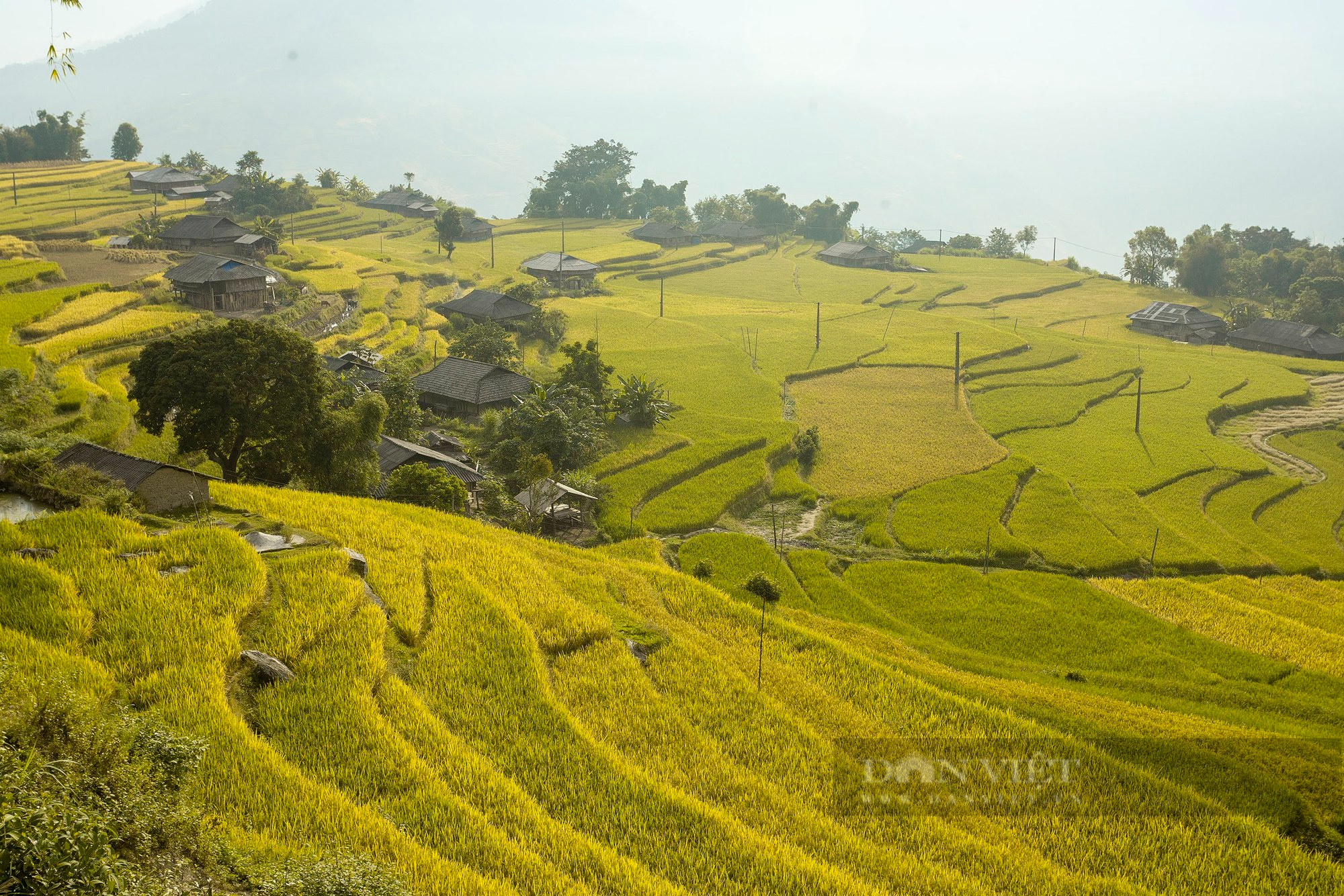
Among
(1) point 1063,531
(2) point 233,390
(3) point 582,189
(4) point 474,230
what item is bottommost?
(1) point 1063,531

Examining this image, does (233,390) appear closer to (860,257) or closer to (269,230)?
(269,230)

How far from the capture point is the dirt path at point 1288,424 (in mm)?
41469

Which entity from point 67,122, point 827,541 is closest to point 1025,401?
point 827,541

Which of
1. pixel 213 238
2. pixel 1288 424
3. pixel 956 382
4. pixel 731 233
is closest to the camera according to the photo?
pixel 1288 424

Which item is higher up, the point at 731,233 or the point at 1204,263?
the point at 731,233

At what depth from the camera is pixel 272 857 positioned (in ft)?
32.1

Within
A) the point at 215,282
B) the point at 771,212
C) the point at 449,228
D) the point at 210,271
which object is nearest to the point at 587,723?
the point at 215,282

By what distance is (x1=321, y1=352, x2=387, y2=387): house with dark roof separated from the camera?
37750mm

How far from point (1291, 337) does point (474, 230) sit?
71496 millimetres

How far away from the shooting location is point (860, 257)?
96.9m

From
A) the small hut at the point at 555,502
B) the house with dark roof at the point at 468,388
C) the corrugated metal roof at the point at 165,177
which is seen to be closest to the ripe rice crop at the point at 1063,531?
the small hut at the point at 555,502

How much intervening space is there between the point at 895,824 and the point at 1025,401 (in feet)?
133

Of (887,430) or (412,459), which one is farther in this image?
(887,430)

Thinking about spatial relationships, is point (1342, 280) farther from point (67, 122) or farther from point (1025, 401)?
point (67, 122)
